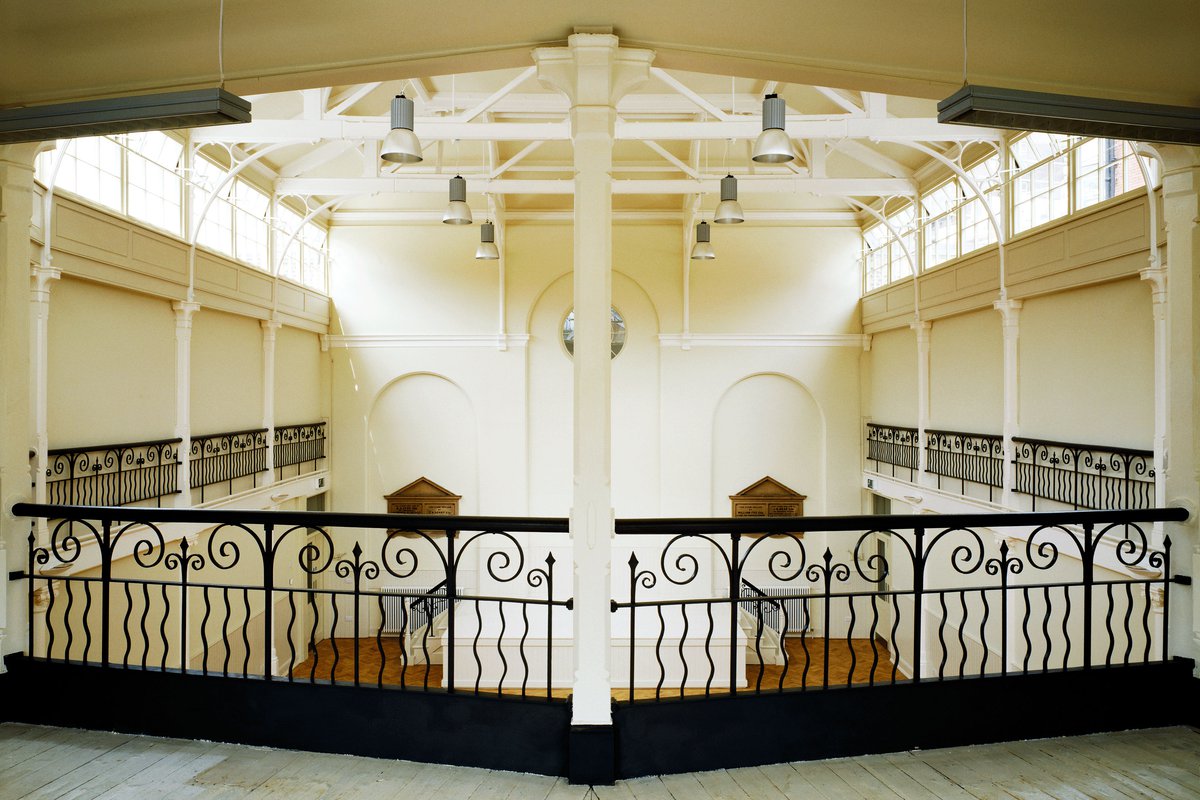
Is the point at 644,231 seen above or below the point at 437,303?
above

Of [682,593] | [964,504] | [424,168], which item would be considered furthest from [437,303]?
[964,504]

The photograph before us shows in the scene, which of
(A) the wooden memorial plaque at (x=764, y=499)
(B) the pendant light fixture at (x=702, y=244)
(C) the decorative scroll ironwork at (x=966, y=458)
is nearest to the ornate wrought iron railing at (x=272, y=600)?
(A) the wooden memorial plaque at (x=764, y=499)

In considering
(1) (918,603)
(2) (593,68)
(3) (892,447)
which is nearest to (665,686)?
(3) (892,447)

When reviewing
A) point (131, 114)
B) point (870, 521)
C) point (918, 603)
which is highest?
point (131, 114)

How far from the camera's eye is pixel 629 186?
521 inches

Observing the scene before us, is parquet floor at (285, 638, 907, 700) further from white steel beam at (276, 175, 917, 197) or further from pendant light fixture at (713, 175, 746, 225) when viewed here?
white steel beam at (276, 175, 917, 197)

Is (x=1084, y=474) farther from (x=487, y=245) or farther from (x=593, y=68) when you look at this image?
(x=487, y=245)

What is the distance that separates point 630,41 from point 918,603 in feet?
10.3

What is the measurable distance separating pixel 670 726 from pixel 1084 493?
25.6 feet

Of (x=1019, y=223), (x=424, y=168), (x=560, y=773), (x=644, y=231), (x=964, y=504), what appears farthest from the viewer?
(x=644, y=231)

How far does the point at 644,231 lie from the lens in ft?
53.3

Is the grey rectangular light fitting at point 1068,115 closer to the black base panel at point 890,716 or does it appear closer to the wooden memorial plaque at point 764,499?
the black base panel at point 890,716

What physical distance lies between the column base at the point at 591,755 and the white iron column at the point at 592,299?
0.25 metres

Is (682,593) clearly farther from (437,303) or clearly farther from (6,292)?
(6,292)
